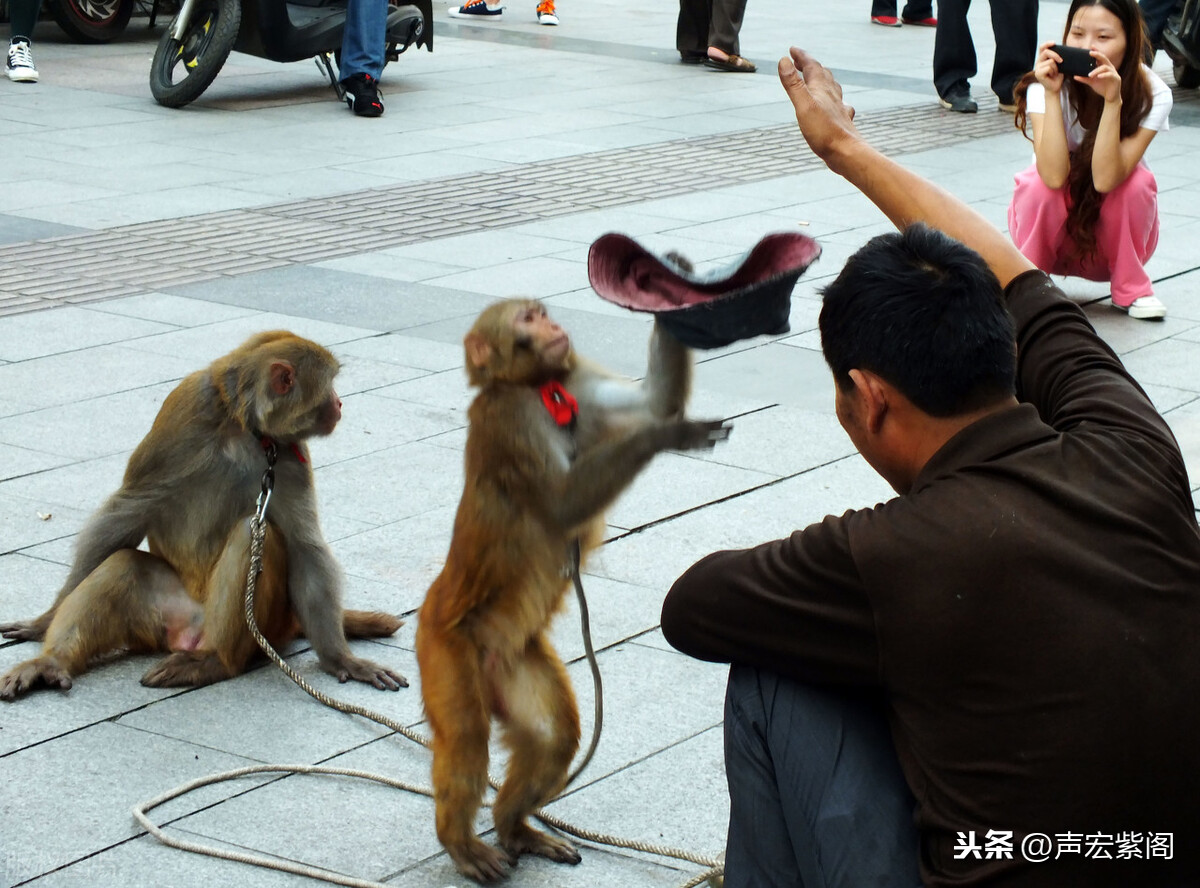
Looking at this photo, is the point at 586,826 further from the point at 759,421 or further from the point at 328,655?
the point at 759,421

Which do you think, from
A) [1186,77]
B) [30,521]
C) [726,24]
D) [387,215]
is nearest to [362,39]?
[387,215]

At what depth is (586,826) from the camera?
11.0 feet

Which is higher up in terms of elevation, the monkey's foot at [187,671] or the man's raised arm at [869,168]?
the man's raised arm at [869,168]

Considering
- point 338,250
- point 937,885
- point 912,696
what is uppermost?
point 912,696

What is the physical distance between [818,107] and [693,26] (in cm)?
1180

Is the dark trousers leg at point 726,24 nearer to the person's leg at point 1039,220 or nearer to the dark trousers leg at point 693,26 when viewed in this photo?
the dark trousers leg at point 693,26

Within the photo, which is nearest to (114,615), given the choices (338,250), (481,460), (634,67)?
(481,460)

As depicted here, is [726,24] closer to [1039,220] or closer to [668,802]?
[1039,220]

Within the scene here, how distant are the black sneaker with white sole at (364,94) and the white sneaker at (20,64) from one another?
2542 millimetres

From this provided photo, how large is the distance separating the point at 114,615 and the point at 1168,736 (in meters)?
2.59

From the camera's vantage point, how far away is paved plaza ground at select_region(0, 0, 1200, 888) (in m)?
3.39

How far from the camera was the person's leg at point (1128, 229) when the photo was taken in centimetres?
726

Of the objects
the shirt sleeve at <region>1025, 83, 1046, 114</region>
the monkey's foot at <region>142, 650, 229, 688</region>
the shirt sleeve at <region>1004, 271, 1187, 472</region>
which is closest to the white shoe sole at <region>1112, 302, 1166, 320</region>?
the shirt sleeve at <region>1025, 83, 1046, 114</region>

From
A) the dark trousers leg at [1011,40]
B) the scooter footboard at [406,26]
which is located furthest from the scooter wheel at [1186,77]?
the scooter footboard at [406,26]
